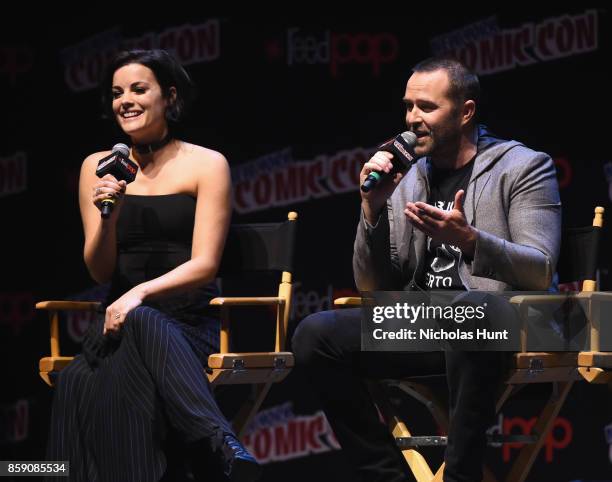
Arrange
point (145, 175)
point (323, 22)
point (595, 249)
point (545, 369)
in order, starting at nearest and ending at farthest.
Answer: point (545, 369)
point (595, 249)
point (145, 175)
point (323, 22)

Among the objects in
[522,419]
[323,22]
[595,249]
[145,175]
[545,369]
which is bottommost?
[522,419]

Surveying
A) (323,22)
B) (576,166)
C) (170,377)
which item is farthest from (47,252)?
(576,166)

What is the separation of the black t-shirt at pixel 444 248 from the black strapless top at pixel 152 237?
754 millimetres

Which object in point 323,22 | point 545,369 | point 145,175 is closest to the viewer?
point 545,369

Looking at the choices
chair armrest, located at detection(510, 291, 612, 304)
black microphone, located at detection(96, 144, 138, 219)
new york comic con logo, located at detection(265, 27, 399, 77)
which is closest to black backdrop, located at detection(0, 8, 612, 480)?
new york comic con logo, located at detection(265, 27, 399, 77)

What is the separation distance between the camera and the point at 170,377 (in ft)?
10.2

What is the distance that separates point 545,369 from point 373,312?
507mm

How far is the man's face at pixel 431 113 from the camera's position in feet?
10.9

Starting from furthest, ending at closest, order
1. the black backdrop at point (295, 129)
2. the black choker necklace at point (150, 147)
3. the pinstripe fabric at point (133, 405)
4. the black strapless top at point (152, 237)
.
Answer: the black backdrop at point (295, 129) → the black choker necklace at point (150, 147) → the black strapless top at point (152, 237) → the pinstripe fabric at point (133, 405)

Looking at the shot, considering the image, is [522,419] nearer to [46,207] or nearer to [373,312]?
[373,312]

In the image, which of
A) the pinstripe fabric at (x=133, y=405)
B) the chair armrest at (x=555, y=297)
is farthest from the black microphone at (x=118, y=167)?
the chair armrest at (x=555, y=297)

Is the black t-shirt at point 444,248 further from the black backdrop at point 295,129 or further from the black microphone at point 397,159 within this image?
the black backdrop at point 295,129

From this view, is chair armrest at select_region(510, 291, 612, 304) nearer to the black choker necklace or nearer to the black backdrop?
the black backdrop

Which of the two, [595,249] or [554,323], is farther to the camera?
[595,249]
